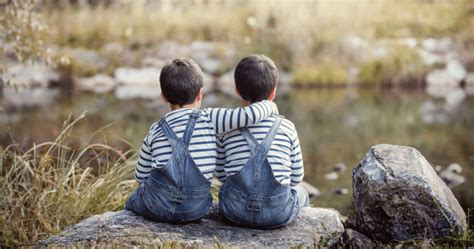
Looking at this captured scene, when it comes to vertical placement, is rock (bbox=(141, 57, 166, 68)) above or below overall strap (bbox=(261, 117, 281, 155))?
below

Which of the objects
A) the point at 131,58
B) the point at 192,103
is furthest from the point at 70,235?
the point at 131,58

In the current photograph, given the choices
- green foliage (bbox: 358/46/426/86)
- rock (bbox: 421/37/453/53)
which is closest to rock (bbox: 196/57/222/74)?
green foliage (bbox: 358/46/426/86)

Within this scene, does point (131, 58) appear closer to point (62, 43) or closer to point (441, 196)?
point (62, 43)

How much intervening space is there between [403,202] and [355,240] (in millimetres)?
320

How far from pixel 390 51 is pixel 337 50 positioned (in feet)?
4.51

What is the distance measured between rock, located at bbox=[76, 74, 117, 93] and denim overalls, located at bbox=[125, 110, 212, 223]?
12423 mm

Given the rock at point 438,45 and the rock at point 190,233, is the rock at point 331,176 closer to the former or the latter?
the rock at point 190,233

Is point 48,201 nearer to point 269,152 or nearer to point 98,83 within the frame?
point 269,152

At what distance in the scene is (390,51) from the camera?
17516mm

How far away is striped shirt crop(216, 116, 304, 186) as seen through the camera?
350cm

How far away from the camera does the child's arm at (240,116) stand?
3.41 metres

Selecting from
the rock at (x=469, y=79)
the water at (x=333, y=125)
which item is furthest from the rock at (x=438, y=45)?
the water at (x=333, y=125)

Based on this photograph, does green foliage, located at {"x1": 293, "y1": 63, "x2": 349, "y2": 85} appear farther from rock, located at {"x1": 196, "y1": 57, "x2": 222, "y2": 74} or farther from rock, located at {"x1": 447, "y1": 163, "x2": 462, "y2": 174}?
rock, located at {"x1": 447, "y1": 163, "x2": 462, "y2": 174}

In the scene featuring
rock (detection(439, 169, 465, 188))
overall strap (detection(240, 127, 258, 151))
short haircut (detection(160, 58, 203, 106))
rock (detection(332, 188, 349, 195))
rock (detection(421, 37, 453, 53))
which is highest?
short haircut (detection(160, 58, 203, 106))
